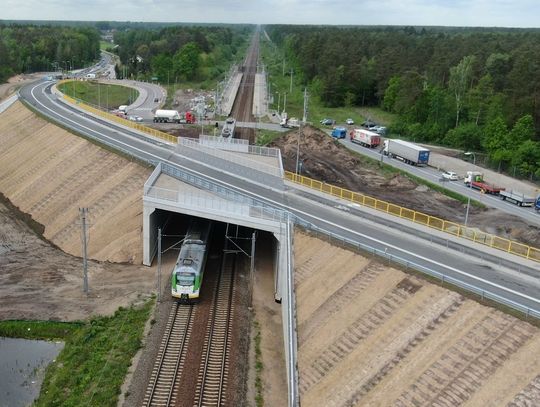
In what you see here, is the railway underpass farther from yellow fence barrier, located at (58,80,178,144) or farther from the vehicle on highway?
the vehicle on highway

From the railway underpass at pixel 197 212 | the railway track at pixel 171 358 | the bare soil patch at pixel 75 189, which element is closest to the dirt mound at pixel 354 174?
the railway underpass at pixel 197 212

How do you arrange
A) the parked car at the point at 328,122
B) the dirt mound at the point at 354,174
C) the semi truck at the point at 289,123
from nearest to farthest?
1. the dirt mound at the point at 354,174
2. the semi truck at the point at 289,123
3. the parked car at the point at 328,122

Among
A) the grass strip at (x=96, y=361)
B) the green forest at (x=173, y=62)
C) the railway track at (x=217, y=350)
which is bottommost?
the grass strip at (x=96, y=361)

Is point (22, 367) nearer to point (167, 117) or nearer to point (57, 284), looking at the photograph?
point (57, 284)

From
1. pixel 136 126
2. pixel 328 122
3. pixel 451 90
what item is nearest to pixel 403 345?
pixel 136 126

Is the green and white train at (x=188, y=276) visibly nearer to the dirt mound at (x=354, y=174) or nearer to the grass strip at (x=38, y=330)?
the grass strip at (x=38, y=330)

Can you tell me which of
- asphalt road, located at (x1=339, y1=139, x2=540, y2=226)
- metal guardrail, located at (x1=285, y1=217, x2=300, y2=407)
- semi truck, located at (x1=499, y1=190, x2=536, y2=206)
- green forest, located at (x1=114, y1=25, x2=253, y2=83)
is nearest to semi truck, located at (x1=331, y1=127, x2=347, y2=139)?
asphalt road, located at (x1=339, y1=139, x2=540, y2=226)
